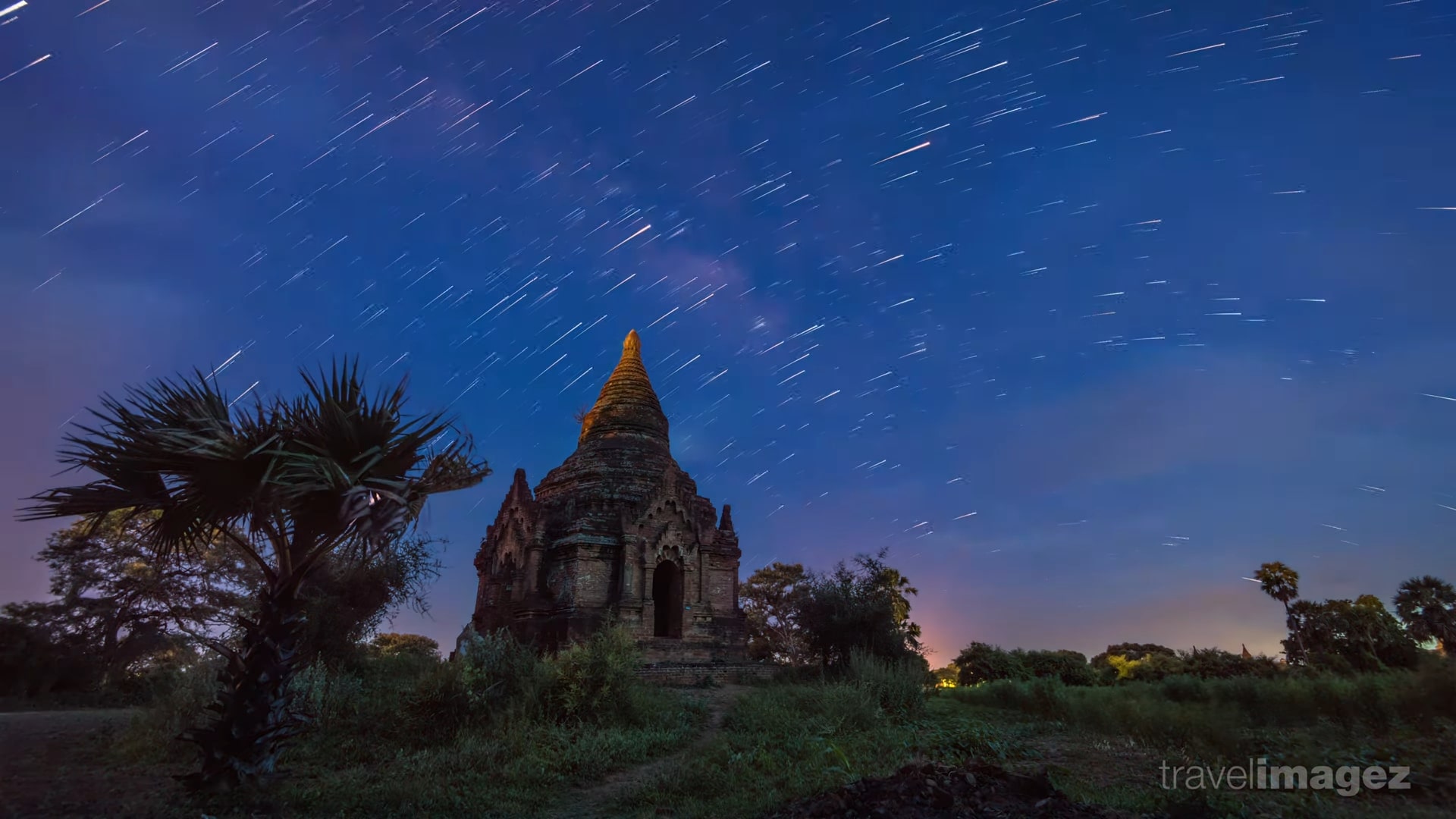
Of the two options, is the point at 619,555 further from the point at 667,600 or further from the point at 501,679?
the point at 501,679

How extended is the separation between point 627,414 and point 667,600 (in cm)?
760

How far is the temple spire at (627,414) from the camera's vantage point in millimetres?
27531

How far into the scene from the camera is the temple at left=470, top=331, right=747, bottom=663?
2225 cm

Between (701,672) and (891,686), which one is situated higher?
(891,686)

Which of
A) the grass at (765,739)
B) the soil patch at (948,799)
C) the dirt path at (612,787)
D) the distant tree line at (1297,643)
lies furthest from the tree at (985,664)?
the soil patch at (948,799)

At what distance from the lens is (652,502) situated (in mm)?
24344

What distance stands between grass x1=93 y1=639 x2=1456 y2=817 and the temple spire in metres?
12.8

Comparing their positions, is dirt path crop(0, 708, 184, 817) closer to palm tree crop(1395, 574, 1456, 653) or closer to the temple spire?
the temple spire

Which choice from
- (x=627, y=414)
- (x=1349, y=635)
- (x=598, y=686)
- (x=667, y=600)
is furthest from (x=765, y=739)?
(x=1349, y=635)

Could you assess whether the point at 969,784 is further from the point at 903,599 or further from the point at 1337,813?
the point at 903,599

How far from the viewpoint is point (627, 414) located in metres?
28.0

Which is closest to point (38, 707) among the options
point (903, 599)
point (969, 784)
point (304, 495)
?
point (304, 495)

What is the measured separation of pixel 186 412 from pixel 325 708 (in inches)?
280

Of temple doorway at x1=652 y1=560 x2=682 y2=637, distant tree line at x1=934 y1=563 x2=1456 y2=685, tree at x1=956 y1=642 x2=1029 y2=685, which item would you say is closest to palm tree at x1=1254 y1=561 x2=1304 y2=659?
distant tree line at x1=934 y1=563 x2=1456 y2=685
